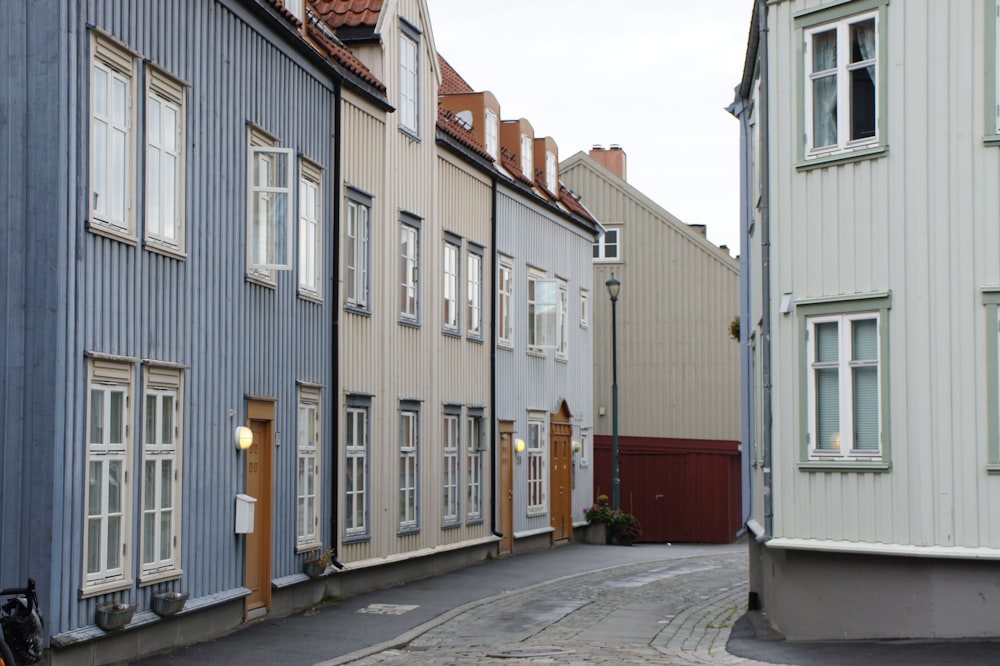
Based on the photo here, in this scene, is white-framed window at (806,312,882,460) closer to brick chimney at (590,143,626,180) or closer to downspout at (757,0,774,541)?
downspout at (757,0,774,541)

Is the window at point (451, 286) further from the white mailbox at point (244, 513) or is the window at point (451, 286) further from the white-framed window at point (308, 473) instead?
the white mailbox at point (244, 513)

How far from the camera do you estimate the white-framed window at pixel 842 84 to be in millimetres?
14617

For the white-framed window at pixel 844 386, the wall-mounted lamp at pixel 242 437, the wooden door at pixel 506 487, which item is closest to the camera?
the white-framed window at pixel 844 386

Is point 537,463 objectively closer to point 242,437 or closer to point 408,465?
point 408,465

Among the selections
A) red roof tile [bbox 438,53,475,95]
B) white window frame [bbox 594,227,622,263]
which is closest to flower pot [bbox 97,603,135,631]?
red roof tile [bbox 438,53,475,95]

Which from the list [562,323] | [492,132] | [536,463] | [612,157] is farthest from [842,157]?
[612,157]

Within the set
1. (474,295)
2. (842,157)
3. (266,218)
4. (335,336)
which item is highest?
(842,157)

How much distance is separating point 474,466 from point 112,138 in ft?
44.1

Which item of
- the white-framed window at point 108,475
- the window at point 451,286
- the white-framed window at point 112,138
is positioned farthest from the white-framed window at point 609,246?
the white-framed window at point 108,475

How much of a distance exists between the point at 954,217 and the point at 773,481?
332cm

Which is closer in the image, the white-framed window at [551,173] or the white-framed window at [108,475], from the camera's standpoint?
the white-framed window at [108,475]

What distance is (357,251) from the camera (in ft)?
65.1

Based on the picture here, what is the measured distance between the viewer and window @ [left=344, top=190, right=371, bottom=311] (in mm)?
19484

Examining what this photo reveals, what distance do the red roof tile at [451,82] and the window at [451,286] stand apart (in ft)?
19.7
